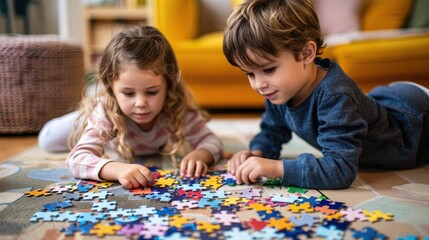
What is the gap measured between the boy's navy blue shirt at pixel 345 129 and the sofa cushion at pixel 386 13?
5.07 ft

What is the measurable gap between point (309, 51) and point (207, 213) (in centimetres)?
62

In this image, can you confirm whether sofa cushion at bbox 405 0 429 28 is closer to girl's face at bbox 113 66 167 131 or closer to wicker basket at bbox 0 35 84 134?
girl's face at bbox 113 66 167 131

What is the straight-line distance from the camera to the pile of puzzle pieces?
1.03 meters

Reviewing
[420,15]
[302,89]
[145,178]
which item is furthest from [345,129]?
[420,15]

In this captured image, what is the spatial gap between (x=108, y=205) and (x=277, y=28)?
731mm

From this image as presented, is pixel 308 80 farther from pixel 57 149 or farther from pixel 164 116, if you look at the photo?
pixel 57 149

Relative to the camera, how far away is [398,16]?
311 cm

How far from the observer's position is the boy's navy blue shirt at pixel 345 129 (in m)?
1.34

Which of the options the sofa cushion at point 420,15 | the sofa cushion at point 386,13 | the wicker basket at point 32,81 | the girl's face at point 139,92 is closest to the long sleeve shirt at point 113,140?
the girl's face at point 139,92

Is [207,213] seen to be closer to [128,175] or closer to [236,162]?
[128,175]

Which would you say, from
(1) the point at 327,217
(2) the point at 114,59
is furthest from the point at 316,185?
(2) the point at 114,59

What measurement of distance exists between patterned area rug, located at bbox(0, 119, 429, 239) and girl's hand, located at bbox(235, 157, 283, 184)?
0.04 meters

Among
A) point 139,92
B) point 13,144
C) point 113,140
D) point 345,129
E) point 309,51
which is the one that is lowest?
point 13,144

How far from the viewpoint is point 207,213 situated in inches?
45.5
